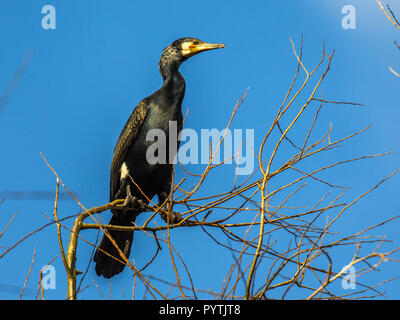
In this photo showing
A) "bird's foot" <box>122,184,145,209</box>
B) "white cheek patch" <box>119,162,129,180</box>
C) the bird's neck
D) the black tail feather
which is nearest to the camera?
"bird's foot" <box>122,184,145,209</box>

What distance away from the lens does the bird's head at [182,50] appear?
16.3 feet

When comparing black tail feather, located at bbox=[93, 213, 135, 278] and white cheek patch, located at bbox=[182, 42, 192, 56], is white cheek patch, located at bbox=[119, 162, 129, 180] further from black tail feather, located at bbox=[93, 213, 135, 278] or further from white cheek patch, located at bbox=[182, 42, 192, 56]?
white cheek patch, located at bbox=[182, 42, 192, 56]

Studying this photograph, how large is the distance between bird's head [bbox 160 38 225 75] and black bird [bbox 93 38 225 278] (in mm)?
187

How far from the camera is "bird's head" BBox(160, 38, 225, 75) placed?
498 centimetres

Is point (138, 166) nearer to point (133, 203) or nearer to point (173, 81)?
point (133, 203)

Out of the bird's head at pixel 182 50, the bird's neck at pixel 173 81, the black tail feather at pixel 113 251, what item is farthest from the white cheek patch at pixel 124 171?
the bird's head at pixel 182 50

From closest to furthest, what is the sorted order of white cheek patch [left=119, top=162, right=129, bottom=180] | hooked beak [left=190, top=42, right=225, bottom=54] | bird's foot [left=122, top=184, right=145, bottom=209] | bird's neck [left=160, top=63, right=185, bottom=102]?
bird's foot [left=122, top=184, right=145, bottom=209], white cheek patch [left=119, top=162, right=129, bottom=180], bird's neck [left=160, top=63, right=185, bottom=102], hooked beak [left=190, top=42, right=225, bottom=54]

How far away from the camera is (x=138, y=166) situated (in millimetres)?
4625

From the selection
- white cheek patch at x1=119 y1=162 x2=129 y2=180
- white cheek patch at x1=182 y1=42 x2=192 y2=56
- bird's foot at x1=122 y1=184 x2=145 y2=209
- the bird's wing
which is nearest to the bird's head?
white cheek patch at x1=182 y1=42 x2=192 y2=56
